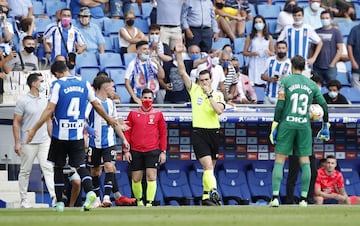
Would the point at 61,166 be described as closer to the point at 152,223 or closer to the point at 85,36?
the point at 152,223

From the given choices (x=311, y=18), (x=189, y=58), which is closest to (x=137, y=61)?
(x=189, y=58)

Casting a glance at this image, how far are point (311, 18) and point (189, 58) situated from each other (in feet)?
10.8

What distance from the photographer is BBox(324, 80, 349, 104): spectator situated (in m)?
20.6

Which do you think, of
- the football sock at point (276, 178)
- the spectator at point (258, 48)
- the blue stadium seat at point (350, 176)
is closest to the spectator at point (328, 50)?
the spectator at point (258, 48)

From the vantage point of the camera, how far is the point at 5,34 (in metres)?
20.4

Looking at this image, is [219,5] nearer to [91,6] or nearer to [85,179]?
[91,6]

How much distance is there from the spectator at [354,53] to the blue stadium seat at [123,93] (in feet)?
14.3

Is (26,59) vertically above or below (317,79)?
above

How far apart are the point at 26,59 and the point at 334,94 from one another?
5047mm

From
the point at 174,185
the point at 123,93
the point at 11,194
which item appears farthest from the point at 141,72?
the point at 11,194

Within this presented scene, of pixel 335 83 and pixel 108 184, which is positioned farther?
pixel 335 83

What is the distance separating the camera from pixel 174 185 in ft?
67.2

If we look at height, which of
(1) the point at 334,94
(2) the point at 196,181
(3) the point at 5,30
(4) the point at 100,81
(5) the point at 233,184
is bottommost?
(5) the point at 233,184

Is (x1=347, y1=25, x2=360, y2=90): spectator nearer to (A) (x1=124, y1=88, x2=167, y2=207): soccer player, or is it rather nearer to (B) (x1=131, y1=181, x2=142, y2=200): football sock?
(A) (x1=124, y1=88, x2=167, y2=207): soccer player
